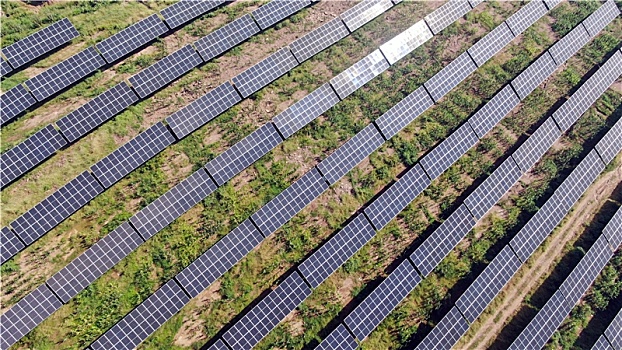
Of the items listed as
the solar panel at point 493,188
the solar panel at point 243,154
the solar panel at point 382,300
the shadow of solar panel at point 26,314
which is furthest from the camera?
the solar panel at point 493,188

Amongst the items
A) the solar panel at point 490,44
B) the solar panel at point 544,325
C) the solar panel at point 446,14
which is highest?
the solar panel at point 446,14

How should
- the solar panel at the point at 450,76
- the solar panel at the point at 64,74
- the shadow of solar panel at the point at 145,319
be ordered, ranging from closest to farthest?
1. the shadow of solar panel at the point at 145,319
2. the solar panel at the point at 64,74
3. the solar panel at the point at 450,76

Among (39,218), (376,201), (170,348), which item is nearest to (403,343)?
(376,201)

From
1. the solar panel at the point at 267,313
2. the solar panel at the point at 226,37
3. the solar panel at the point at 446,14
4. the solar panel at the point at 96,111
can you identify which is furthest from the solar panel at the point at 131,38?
the solar panel at the point at 446,14

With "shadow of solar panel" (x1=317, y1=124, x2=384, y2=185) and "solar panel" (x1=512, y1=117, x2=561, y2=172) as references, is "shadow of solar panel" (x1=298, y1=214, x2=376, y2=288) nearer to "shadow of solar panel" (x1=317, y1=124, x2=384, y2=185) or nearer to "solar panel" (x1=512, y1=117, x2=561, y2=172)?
"shadow of solar panel" (x1=317, y1=124, x2=384, y2=185)

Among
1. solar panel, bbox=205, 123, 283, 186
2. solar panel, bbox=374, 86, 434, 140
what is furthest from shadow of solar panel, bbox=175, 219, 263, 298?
solar panel, bbox=374, 86, 434, 140

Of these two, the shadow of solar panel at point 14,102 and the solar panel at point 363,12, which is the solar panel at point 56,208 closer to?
the shadow of solar panel at point 14,102

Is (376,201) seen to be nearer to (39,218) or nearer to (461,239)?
(461,239)
